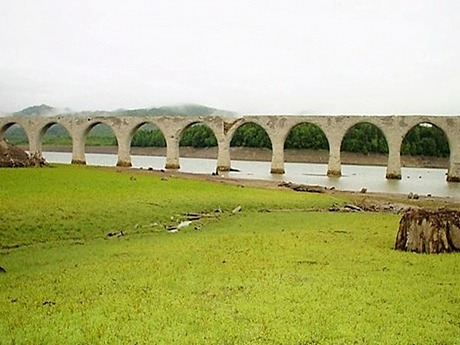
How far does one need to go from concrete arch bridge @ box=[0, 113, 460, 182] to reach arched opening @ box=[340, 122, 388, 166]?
1156 inches

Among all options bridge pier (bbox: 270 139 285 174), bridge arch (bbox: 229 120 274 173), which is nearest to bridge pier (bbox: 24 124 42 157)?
bridge arch (bbox: 229 120 274 173)

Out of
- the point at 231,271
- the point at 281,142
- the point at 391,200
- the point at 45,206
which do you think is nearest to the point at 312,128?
the point at 281,142

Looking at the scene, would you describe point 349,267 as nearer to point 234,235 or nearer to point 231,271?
point 231,271

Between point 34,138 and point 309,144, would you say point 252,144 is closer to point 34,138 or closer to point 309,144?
point 309,144

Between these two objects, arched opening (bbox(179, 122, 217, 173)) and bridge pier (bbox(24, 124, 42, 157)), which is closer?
bridge pier (bbox(24, 124, 42, 157))

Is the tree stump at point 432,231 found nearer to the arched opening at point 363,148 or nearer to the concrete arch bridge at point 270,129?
the concrete arch bridge at point 270,129

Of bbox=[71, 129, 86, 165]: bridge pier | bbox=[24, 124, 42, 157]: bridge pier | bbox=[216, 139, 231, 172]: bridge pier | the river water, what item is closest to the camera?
the river water

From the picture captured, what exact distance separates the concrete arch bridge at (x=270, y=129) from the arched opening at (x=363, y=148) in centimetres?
2935

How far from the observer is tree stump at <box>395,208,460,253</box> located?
10.9 m

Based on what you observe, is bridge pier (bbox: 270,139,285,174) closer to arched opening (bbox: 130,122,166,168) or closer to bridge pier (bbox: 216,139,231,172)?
bridge pier (bbox: 216,139,231,172)

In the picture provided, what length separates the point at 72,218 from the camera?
14.7 metres

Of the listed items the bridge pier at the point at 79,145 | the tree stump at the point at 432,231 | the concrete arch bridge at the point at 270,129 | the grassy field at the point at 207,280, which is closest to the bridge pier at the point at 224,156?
the concrete arch bridge at the point at 270,129

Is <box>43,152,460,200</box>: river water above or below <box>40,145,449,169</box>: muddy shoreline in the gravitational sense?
below

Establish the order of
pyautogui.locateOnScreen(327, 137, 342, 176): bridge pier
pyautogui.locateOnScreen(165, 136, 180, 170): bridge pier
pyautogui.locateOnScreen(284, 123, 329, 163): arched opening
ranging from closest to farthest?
pyautogui.locateOnScreen(327, 137, 342, 176): bridge pier, pyautogui.locateOnScreen(165, 136, 180, 170): bridge pier, pyautogui.locateOnScreen(284, 123, 329, 163): arched opening
